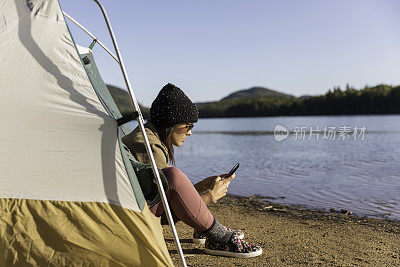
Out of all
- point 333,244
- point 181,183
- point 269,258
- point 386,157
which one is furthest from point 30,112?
point 386,157

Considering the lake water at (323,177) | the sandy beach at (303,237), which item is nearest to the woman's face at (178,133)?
the sandy beach at (303,237)

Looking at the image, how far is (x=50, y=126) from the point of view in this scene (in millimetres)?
2412

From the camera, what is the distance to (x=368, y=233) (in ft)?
14.0

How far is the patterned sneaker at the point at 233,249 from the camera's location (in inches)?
124

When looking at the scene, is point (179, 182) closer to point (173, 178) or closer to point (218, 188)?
point (173, 178)

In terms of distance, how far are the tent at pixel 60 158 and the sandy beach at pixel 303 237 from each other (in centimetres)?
94

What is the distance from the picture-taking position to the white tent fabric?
239 centimetres

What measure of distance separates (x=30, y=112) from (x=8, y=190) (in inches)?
19.9

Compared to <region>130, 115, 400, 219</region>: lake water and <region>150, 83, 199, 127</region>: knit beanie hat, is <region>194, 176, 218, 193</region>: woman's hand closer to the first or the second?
<region>150, 83, 199, 127</region>: knit beanie hat

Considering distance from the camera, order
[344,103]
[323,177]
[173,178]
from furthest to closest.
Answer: [344,103] → [323,177] → [173,178]

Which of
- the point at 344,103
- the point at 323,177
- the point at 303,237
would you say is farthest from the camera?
the point at 344,103

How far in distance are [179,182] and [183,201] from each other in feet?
0.48
